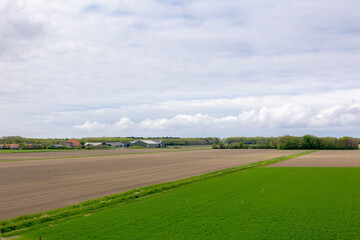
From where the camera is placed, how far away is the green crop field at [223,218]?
1270 centimetres

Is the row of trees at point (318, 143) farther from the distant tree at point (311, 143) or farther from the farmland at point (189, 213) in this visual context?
the farmland at point (189, 213)

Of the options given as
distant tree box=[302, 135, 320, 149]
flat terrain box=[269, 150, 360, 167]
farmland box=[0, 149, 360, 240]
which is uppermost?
distant tree box=[302, 135, 320, 149]

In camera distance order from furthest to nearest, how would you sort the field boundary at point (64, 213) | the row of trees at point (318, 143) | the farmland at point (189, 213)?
the row of trees at point (318, 143), the field boundary at point (64, 213), the farmland at point (189, 213)

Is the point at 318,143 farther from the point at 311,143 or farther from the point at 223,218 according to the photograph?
the point at 223,218

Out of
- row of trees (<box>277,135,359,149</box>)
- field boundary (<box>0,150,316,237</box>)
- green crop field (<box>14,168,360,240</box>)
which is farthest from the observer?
row of trees (<box>277,135,359,149</box>)

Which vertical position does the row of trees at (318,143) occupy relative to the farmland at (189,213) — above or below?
above

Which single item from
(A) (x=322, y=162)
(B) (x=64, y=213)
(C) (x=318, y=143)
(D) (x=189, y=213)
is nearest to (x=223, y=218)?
(D) (x=189, y=213)

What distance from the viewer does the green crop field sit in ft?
41.7

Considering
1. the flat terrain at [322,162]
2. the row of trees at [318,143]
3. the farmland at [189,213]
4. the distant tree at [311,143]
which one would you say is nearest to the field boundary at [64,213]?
the farmland at [189,213]

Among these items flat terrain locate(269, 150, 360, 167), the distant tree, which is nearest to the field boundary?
flat terrain locate(269, 150, 360, 167)

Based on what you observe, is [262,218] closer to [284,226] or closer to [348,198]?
[284,226]

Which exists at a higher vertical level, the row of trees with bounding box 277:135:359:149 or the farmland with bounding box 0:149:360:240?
the row of trees with bounding box 277:135:359:149

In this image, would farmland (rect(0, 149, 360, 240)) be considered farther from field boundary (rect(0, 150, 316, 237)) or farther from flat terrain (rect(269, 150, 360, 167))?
flat terrain (rect(269, 150, 360, 167))

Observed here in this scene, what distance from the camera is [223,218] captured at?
1527 centimetres
